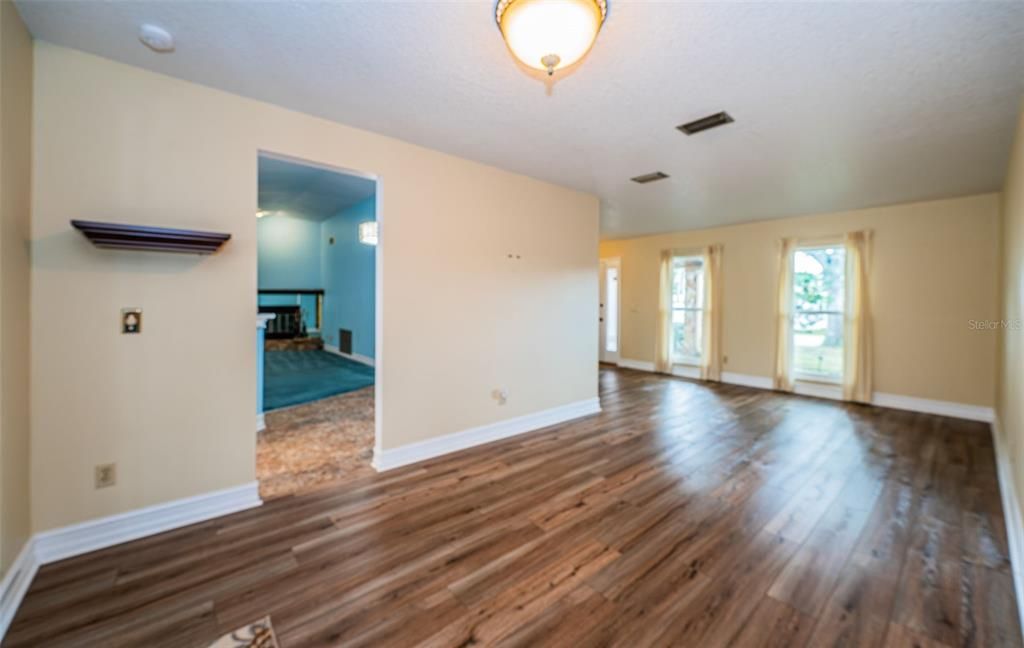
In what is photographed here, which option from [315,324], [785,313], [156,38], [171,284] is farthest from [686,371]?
[315,324]

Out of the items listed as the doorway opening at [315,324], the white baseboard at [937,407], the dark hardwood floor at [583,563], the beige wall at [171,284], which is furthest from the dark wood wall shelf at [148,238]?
the white baseboard at [937,407]

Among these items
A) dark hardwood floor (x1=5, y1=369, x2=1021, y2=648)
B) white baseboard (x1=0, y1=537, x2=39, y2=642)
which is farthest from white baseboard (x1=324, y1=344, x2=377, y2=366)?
white baseboard (x1=0, y1=537, x2=39, y2=642)

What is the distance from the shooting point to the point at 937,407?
15.0ft

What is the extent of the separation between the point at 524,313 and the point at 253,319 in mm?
2252

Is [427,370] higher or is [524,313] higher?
[524,313]

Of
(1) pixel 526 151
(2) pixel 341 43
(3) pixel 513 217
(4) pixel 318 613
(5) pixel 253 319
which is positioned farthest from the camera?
(3) pixel 513 217

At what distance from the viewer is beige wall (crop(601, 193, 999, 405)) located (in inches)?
168

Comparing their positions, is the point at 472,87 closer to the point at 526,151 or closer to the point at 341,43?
the point at 341,43

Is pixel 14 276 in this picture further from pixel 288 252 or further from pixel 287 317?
pixel 288 252

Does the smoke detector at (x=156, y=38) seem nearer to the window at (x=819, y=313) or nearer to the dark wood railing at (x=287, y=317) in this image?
the window at (x=819, y=313)

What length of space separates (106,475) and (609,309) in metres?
7.39

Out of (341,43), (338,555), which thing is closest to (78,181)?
Answer: (341,43)

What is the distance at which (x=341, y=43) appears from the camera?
6.17 feet

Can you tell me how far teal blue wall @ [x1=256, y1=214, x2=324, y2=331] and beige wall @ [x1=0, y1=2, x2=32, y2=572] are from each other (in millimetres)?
7803
